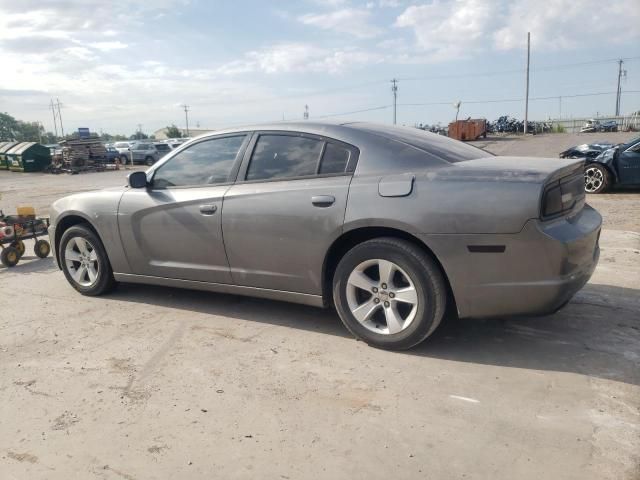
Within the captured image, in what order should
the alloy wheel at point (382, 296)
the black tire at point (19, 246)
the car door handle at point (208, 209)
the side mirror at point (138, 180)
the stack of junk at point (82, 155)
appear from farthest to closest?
the stack of junk at point (82, 155) → the black tire at point (19, 246) → the side mirror at point (138, 180) → the car door handle at point (208, 209) → the alloy wheel at point (382, 296)

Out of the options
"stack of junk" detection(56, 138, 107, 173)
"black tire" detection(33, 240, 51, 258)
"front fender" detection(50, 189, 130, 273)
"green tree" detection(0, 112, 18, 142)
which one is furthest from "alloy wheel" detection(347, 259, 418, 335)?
"green tree" detection(0, 112, 18, 142)

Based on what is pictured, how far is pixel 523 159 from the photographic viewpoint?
3.85 metres

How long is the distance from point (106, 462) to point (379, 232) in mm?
2094

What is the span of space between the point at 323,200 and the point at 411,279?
2.70ft

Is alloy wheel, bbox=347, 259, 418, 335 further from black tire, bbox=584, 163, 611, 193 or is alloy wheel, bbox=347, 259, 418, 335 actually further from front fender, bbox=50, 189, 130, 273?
black tire, bbox=584, 163, 611, 193

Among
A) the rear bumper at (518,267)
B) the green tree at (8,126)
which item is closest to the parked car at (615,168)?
the rear bumper at (518,267)

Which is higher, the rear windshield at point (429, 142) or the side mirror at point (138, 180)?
the rear windshield at point (429, 142)

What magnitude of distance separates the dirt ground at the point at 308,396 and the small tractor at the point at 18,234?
2.25m

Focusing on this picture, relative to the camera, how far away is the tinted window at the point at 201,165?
436cm

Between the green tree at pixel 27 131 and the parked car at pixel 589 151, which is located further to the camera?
the green tree at pixel 27 131

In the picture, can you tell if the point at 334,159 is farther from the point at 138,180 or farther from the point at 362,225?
the point at 138,180

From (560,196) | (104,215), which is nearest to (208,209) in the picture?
(104,215)

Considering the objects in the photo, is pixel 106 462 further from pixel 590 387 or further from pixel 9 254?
pixel 9 254

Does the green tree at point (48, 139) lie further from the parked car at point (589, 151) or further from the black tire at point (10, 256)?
the black tire at point (10, 256)
